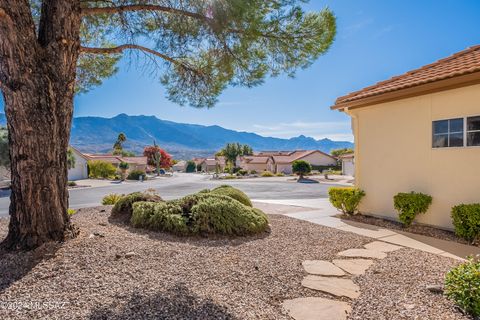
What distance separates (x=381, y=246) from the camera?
505 centimetres

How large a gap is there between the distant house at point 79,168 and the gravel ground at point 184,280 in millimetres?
37135

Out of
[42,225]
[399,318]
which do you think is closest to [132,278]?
[42,225]

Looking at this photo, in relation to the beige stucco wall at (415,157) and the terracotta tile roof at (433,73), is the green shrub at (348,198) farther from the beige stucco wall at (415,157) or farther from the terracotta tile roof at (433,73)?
the terracotta tile roof at (433,73)

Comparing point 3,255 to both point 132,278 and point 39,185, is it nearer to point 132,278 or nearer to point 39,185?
point 39,185

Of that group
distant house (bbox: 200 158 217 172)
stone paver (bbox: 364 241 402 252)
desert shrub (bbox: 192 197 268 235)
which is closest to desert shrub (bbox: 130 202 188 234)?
desert shrub (bbox: 192 197 268 235)

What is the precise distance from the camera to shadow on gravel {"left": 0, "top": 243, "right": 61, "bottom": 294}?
3122 millimetres

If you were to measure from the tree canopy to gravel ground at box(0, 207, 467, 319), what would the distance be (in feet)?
11.1

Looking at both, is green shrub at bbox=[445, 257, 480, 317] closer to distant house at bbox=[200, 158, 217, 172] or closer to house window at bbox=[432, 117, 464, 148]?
house window at bbox=[432, 117, 464, 148]

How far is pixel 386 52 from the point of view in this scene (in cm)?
1055

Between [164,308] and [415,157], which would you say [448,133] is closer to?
[415,157]

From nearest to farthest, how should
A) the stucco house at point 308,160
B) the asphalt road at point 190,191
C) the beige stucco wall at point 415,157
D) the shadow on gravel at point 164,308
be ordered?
1. the shadow on gravel at point 164,308
2. the beige stucco wall at point 415,157
3. the asphalt road at point 190,191
4. the stucco house at point 308,160

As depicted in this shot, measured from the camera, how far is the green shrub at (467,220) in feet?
16.3

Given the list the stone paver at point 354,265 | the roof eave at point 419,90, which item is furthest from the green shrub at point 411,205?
the stone paver at point 354,265

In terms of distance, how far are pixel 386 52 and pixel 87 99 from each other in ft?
33.5
